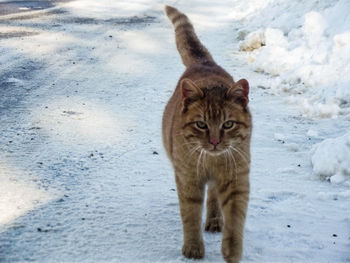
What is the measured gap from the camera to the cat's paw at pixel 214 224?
3.53 m

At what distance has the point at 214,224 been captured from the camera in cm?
353

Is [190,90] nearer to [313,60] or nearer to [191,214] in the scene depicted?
[191,214]

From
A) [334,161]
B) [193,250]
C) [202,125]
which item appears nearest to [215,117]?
[202,125]

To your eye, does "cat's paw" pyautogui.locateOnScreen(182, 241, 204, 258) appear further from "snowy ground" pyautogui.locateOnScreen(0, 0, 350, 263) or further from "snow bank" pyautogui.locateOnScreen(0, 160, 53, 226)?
"snow bank" pyautogui.locateOnScreen(0, 160, 53, 226)

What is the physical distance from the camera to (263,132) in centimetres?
545

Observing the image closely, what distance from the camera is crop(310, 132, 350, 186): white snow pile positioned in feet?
13.7

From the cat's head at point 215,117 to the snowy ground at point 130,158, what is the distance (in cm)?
75

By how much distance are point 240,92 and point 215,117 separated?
237 millimetres

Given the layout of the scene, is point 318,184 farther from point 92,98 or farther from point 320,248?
point 92,98

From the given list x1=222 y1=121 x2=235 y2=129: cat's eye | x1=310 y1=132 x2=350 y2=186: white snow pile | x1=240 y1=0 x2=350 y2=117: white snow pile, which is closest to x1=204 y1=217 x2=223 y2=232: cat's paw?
x1=222 y1=121 x2=235 y2=129: cat's eye

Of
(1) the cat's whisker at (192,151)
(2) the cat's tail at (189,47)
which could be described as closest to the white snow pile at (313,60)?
(2) the cat's tail at (189,47)

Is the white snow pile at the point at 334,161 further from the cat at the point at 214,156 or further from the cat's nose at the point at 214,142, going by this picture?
the cat's nose at the point at 214,142

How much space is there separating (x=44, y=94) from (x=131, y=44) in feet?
12.1

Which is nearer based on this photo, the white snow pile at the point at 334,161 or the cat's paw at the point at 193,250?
the cat's paw at the point at 193,250
